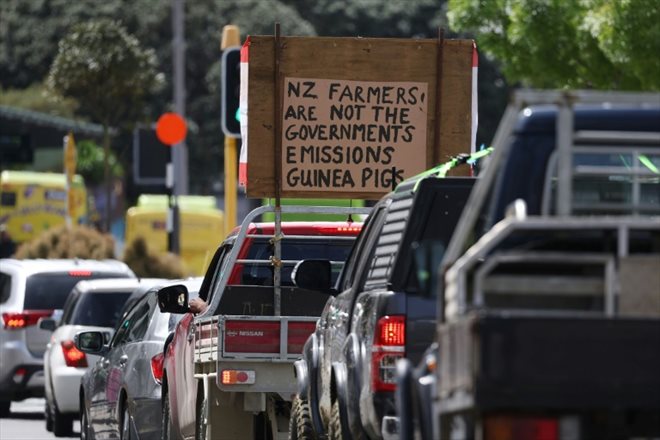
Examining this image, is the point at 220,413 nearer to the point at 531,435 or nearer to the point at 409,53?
the point at 409,53

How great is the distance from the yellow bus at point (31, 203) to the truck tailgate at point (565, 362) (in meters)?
42.1

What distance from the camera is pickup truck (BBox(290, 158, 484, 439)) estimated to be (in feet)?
29.3

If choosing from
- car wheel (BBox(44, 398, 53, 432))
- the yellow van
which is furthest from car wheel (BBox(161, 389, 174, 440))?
the yellow van

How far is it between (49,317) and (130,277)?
116cm

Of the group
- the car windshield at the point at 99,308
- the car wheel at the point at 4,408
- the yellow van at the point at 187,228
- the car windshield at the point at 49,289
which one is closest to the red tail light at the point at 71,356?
the car windshield at the point at 99,308

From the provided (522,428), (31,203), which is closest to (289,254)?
(522,428)

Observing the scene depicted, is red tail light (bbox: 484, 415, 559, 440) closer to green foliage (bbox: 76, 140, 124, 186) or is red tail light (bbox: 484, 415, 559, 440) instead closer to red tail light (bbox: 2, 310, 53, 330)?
red tail light (bbox: 2, 310, 53, 330)

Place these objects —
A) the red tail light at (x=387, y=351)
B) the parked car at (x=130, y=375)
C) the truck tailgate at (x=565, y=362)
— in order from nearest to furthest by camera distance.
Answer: the truck tailgate at (x=565, y=362), the red tail light at (x=387, y=351), the parked car at (x=130, y=375)

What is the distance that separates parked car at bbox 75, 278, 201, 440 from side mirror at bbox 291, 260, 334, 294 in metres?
4.01

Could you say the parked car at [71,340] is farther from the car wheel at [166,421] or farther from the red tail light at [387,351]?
the red tail light at [387,351]

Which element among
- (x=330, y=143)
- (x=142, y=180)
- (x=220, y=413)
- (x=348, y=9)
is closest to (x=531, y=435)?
(x=220, y=413)

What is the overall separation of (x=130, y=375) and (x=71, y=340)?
186 inches

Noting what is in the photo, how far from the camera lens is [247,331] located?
38.9 feet

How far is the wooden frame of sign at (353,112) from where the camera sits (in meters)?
13.9
